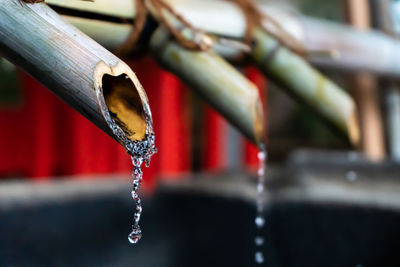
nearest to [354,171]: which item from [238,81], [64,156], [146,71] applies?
[238,81]

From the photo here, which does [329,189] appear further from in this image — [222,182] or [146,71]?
[146,71]

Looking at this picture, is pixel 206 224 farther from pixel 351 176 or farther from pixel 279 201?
pixel 351 176

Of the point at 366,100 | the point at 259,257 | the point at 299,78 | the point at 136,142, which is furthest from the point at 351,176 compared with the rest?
the point at 136,142

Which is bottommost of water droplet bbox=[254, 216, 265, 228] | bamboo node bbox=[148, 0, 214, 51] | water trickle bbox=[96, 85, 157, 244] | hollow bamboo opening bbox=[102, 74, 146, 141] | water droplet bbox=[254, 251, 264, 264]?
water droplet bbox=[254, 251, 264, 264]

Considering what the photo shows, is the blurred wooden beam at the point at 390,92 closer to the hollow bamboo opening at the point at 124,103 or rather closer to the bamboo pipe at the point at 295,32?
the bamboo pipe at the point at 295,32

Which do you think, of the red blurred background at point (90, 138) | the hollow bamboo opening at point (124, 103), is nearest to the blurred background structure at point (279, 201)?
the hollow bamboo opening at point (124, 103)

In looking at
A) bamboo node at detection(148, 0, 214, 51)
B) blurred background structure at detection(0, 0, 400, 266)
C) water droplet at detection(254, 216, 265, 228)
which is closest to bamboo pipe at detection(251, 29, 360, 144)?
blurred background structure at detection(0, 0, 400, 266)

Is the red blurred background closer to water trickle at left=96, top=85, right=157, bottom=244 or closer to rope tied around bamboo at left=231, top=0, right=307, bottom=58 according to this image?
rope tied around bamboo at left=231, top=0, right=307, bottom=58
